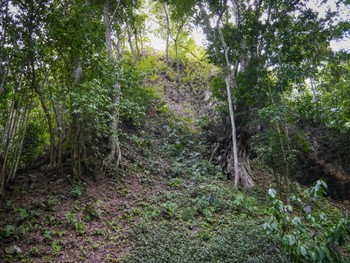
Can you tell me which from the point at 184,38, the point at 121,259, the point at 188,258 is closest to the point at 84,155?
the point at 121,259

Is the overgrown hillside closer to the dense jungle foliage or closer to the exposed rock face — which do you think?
the dense jungle foliage

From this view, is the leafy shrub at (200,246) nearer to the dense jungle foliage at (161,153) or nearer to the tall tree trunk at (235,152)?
the dense jungle foliage at (161,153)

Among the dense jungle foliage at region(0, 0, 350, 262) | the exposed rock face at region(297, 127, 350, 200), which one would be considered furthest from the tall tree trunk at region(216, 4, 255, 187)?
the exposed rock face at region(297, 127, 350, 200)

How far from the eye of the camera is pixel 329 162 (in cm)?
1135

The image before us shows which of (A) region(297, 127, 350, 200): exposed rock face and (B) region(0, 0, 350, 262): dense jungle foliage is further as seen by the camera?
(A) region(297, 127, 350, 200): exposed rock face

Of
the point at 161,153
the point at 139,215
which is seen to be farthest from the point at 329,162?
the point at 139,215

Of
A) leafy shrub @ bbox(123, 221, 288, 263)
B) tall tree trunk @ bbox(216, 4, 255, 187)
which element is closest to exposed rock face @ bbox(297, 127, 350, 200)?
tall tree trunk @ bbox(216, 4, 255, 187)

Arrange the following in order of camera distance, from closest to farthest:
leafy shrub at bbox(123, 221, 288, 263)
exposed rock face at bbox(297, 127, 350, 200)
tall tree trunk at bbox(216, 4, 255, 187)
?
leafy shrub at bbox(123, 221, 288, 263) → tall tree trunk at bbox(216, 4, 255, 187) → exposed rock face at bbox(297, 127, 350, 200)

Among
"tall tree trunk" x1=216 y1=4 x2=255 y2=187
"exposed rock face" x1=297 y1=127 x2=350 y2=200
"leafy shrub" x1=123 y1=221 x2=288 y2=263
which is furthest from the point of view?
"exposed rock face" x1=297 y1=127 x2=350 y2=200

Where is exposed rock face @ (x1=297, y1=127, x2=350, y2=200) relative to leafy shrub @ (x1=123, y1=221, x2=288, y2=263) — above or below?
above

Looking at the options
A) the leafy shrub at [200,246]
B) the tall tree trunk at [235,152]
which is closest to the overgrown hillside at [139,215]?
the leafy shrub at [200,246]

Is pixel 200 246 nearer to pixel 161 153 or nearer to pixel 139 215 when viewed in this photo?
pixel 139 215

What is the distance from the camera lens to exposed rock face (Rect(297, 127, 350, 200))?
10758 mm

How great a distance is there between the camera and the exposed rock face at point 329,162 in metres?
10.8
